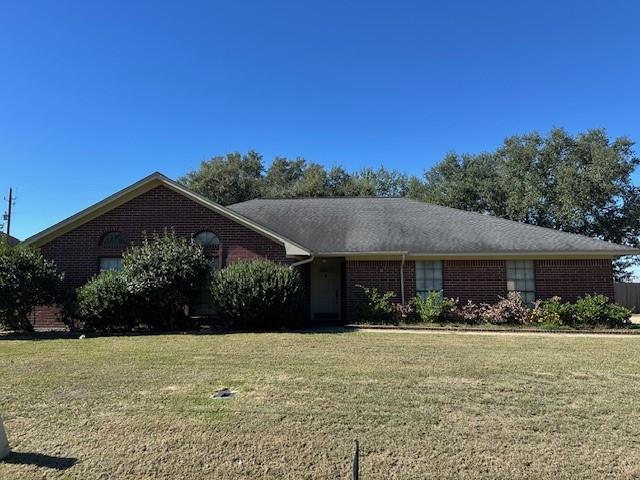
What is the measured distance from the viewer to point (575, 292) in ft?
51.7

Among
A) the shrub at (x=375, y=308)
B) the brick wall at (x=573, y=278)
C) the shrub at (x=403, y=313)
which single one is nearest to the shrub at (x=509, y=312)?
the brick wall at (x=573, y=278)

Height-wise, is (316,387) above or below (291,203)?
below

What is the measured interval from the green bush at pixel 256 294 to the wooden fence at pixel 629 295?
942 inches

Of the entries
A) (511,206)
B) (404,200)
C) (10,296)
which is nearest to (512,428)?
(10,296)

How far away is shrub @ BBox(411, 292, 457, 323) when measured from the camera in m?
15.5

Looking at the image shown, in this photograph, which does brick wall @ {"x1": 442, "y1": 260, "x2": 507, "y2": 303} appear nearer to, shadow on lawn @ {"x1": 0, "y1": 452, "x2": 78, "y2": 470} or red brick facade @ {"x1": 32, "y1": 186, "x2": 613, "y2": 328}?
red brick facade @ {"x1": 32, "y1": 186, "x2": 613, "y2": 328}

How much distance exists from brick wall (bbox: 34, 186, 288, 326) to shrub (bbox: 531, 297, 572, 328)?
812 cm

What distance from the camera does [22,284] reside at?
44.8 ft

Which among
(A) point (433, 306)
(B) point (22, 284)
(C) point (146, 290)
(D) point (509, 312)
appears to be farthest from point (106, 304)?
(D) point (509, 312)

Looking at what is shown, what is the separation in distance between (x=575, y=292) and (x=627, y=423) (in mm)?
11501

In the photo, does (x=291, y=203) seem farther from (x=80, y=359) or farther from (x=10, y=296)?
(x=80, y=359)

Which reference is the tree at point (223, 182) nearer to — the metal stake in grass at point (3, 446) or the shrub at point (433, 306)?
the shrub at point (433, 306)

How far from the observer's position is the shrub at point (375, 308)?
15.6 m

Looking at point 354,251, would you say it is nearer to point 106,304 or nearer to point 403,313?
point 403,313
